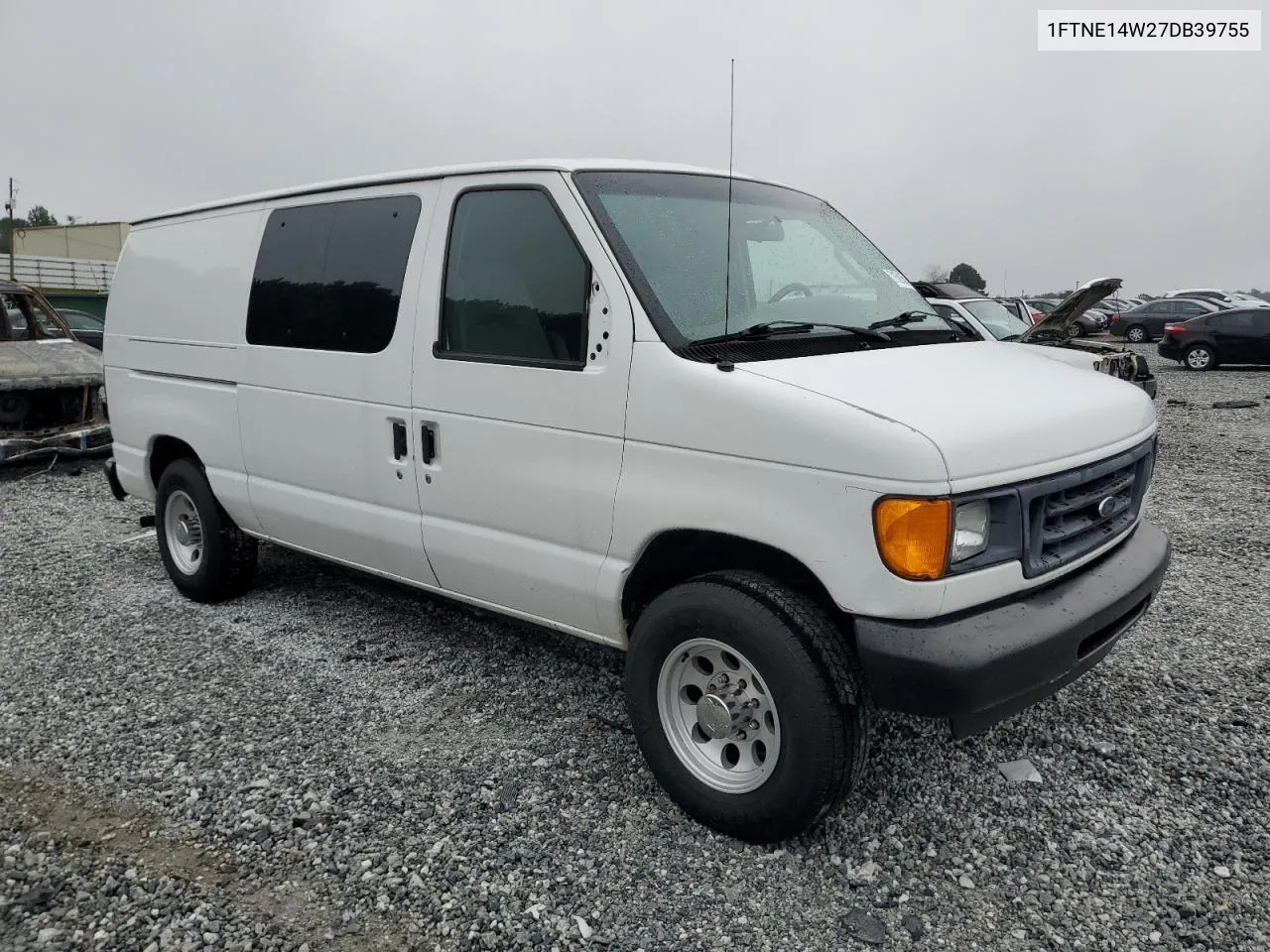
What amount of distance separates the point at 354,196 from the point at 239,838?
266cm

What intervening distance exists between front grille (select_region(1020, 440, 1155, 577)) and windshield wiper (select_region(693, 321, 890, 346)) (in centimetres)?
82

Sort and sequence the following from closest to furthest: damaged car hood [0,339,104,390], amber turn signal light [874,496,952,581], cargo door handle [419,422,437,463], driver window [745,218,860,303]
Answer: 1. amber turn signal light [874,496,952,581]
2. driver window [745,218,860,303]
3. cargo door handle [419,422,437,463]
4. damaged car hood [0,339,104,390]

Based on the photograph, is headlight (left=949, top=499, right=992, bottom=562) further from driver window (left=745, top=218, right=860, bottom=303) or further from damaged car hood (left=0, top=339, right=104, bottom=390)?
damaged car hood (left=0, top=339, right=104, bottom=390)

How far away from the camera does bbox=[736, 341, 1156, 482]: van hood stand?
253cm

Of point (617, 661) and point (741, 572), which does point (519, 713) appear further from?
point (741, 572)

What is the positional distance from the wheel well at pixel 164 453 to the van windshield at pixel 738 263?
322 cm

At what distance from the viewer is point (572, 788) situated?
326cm

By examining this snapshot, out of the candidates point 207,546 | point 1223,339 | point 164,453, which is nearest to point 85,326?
point 164,453

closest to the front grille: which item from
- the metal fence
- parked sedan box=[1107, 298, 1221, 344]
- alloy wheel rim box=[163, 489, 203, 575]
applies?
alloy wheel rim box=[163, 489, 203, 575]

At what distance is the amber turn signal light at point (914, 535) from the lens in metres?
2.44

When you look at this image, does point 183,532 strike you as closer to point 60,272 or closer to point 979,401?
point 979,401

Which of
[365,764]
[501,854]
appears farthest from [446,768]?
[501,854]

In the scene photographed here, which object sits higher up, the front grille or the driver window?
the driver window

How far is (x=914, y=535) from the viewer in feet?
8.05
